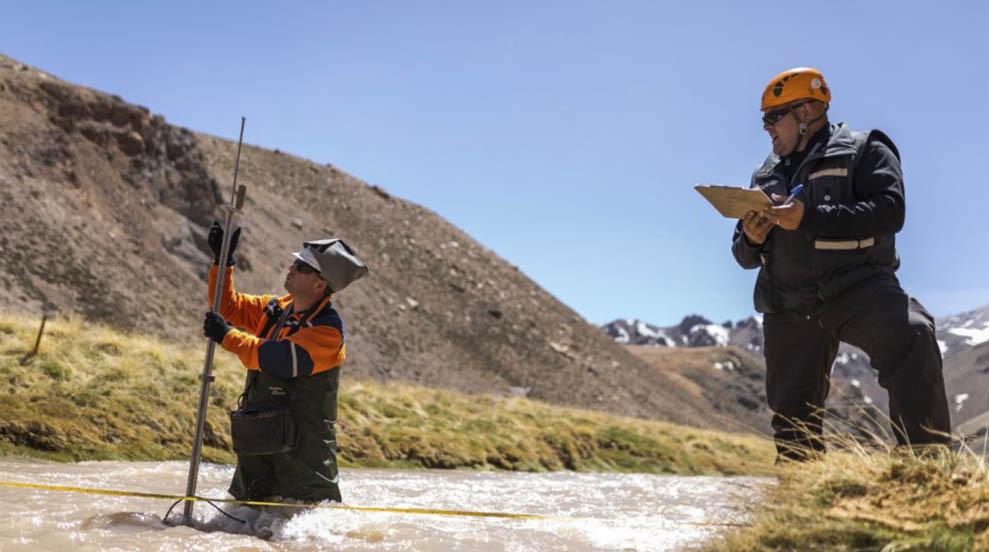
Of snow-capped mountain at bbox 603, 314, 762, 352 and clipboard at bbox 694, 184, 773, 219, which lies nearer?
clipboard at bbox 694, 184, 773, 219

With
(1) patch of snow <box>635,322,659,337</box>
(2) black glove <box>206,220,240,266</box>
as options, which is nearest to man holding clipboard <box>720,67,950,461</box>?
(2) black glove <box>206,220,240,266</box>

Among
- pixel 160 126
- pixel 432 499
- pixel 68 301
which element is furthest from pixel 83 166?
pixel 432 499

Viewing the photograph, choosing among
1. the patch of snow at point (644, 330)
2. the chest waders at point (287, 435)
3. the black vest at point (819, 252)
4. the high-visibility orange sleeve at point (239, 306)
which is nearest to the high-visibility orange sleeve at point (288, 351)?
the chest waders at point (287, 435)

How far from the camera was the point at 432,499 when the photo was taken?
385 inches

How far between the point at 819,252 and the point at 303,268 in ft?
10.5

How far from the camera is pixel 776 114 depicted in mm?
5539

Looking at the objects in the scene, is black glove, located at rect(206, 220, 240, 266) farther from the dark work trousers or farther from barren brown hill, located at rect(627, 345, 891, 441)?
barren brown hill, located at rect(627, 345, 891, 441)

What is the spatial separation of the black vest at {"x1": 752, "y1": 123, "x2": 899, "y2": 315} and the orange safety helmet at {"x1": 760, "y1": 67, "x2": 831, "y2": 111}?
0.23 meters

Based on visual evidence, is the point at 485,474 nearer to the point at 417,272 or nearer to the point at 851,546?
the point at 851,546

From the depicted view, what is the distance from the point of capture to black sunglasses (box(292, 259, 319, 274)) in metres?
6.38

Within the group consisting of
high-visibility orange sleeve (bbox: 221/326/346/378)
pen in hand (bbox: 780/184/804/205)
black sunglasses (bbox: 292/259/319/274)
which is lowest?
high-visibility orange sleeve (bbox: 221/326/346/378)

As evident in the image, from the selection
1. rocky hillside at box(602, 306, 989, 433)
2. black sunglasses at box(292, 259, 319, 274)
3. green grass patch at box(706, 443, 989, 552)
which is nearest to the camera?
green grass patch at box(706, 443, 989, 552)

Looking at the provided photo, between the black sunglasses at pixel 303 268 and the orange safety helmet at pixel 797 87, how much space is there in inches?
119

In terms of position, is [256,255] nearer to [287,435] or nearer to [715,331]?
[287,435]
